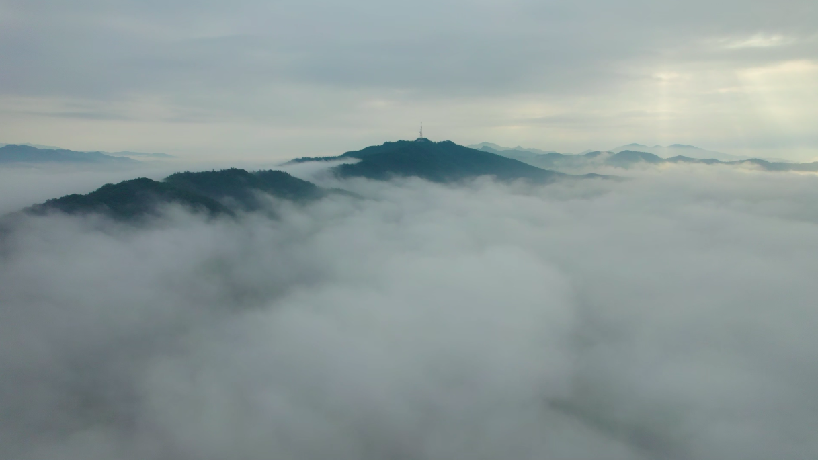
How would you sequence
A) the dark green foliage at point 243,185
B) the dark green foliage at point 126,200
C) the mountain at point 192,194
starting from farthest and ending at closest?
the dark green foliage at point 243,185
the mountain at point 192,194
the dark green foliage at point 126,200

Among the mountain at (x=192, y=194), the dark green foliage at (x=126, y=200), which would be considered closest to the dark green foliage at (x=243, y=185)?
the mountain at (x=192, y=194)

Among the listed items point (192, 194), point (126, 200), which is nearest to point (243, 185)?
point (192, 194)

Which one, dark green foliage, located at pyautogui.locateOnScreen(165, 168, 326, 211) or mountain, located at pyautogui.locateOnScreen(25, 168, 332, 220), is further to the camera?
dark green foliage, located at pyautogui.locateOnScreen(165, 168, 326, 211)

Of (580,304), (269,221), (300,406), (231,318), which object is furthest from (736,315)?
(269,221)

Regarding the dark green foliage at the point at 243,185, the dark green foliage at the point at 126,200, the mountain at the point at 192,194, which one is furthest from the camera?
the dark green foliage at the point at 243,185

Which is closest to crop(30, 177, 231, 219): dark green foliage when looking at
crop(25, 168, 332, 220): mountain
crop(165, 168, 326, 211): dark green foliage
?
crop(25, 168, 332, 220): mountain

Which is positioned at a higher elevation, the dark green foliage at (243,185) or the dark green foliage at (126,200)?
the dark green foliage at (243,185)

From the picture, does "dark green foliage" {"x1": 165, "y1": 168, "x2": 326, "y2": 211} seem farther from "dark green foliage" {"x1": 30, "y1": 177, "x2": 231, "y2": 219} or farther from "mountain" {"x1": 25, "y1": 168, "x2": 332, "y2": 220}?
"dark green foliage" {"x1": 30, "y1": 177, "x2": 231, "y2": 219}

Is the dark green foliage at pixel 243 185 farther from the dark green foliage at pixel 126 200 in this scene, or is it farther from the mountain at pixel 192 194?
the dark green foliage at pixel 126 200

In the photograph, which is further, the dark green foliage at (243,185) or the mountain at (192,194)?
the dark green foliage at (243,185)
